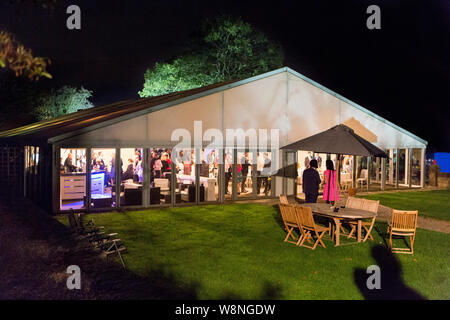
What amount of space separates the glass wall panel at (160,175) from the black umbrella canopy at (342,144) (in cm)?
528

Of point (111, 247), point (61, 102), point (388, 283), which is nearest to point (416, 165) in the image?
point (388, 283)

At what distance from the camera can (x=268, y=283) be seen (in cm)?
642

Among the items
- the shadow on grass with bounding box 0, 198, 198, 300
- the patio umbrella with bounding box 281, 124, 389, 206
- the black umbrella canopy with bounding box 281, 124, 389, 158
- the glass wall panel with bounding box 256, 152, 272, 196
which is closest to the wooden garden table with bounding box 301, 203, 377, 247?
the patio umbrella with bounding box 281, 124, 389, 206

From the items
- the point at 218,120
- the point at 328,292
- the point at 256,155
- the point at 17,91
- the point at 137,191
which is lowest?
the point at 328,292

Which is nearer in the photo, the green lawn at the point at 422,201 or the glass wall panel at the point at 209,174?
the green lawn at the point at 422,201

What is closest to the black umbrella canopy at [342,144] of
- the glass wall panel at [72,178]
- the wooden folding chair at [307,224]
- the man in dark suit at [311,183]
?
the man in dark suit at [311,183]

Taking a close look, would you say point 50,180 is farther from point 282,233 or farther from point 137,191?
point 282,233

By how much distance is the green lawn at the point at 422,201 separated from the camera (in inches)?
540

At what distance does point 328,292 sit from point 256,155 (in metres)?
10.2

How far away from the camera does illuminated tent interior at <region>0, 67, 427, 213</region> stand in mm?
12797

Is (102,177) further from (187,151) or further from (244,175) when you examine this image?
(244,175)

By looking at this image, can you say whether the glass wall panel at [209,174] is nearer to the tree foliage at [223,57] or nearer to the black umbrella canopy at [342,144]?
the black umbrella canopy at [342,144]

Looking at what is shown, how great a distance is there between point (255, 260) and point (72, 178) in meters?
7.41
